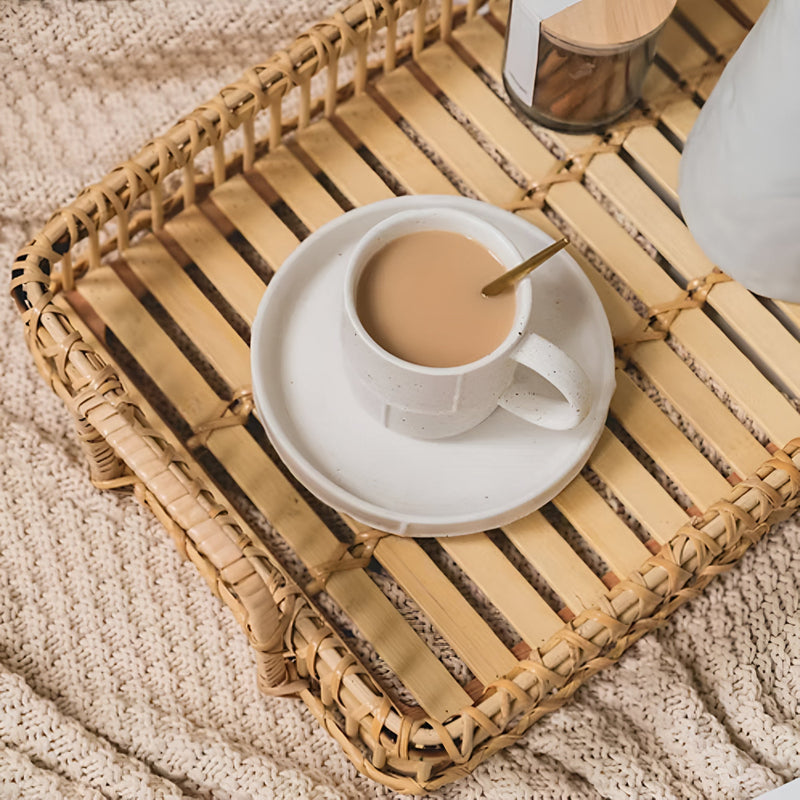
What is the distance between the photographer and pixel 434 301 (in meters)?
0.57

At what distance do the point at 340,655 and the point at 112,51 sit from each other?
1.61ft

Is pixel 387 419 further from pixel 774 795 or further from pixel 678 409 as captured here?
pixel 774 795

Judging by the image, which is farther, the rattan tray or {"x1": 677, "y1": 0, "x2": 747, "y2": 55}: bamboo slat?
{"x1": 677, "y1": 0, "x2": 747, "y2": 55}: bamboo slat

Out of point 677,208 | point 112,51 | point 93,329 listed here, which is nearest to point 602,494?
point 677,208

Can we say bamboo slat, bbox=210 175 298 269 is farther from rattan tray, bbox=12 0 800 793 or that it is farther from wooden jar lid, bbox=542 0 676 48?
wooden jar lid, bbox=542 0 676 48

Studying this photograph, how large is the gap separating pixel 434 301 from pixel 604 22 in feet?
0.64

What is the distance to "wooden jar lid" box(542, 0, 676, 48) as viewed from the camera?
0.62m

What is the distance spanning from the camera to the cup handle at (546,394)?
540 millimetres

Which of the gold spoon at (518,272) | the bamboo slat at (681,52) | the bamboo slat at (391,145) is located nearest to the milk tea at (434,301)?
the gold spoon at (518,272)

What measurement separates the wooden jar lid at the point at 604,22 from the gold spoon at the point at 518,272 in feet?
0.46

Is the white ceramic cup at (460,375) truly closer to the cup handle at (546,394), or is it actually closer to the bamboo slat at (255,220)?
the cup handle at (546,394)

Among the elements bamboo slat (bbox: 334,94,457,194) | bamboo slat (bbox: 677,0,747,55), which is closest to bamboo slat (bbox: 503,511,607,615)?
bamboo slat (bbox: 334,94,457,194)

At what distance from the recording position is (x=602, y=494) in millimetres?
658

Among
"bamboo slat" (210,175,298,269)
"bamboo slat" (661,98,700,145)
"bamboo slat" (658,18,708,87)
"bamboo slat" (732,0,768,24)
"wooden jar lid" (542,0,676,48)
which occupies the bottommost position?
"bamboo slat" (210,175,298,269)
